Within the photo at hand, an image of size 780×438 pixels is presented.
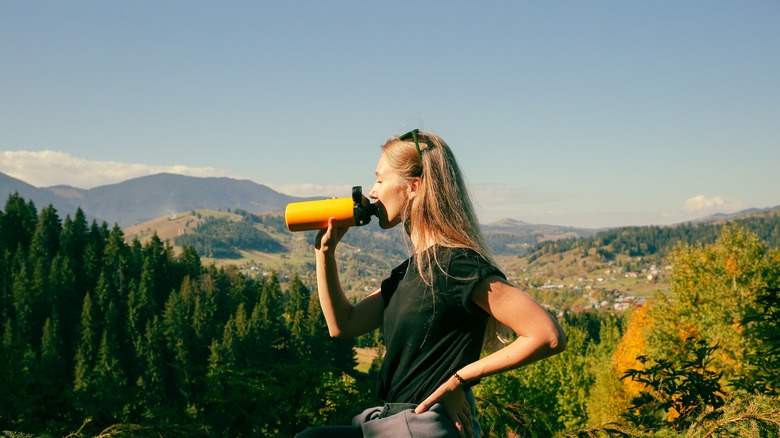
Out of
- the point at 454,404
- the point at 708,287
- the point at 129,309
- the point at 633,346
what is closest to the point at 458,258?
the point at 454,404

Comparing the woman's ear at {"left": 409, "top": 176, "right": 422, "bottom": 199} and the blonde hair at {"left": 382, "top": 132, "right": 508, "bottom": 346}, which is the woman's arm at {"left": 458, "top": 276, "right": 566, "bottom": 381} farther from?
the woman's ear at {"left": 409, "top": 176, "right": 422, "bottom": 199}

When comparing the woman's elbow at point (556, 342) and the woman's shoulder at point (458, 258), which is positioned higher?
the woman's shoulder at point (458, 258)

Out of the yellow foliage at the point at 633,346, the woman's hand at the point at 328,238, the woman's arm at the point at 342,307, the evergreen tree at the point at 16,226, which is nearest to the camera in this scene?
the woman's hand at the point at 328,238

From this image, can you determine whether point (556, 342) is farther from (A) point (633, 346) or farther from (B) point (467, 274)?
(A) point (633, 346)

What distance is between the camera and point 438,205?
2.90 m

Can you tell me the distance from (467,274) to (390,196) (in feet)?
2.12

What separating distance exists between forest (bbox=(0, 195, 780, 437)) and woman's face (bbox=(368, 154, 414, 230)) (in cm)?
188

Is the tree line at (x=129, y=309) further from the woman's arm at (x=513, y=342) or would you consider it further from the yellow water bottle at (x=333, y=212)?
the woman's arm at (x=513, y=342)

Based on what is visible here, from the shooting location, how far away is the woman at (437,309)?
2602 millimetres

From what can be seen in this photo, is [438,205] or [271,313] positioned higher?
[438,205]

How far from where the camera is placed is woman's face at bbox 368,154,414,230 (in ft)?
9.99

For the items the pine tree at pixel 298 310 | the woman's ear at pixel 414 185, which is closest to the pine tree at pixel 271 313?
the pine tree at pixel 298 310

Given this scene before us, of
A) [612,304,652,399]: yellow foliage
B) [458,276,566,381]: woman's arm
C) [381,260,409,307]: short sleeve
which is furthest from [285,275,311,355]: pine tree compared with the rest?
[458,276,566,381]: woman's arm

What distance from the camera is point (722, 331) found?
2152cm
